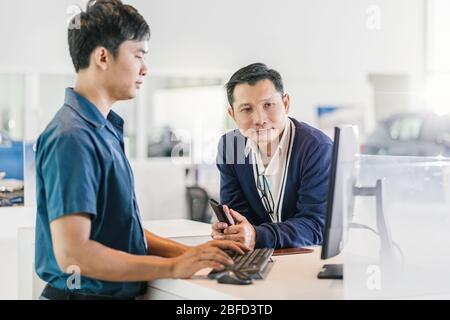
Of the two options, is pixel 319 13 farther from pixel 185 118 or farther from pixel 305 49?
pixel 185 118

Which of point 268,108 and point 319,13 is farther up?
point 319,13

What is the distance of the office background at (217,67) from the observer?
6.93 m

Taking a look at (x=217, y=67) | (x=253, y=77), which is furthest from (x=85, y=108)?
Result: (x=217, y=67)

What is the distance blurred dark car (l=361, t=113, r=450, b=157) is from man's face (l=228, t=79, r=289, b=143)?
6.02 meters

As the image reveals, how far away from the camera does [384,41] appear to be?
9.45 meters

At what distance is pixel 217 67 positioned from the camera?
8.20 meters

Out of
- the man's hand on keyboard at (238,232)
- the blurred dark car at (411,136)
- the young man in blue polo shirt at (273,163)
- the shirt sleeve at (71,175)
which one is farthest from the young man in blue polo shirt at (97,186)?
the blurred dark car at (411,136)

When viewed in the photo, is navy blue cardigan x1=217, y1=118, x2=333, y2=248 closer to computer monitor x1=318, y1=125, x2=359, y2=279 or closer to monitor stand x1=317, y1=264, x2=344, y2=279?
monitor stand x1=317, y1=264, x2=344, y2=279

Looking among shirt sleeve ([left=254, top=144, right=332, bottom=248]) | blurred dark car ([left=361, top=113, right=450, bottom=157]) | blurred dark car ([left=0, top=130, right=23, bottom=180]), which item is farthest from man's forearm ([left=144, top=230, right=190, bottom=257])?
blurred dark car ([left=361, top=113, right=450, bottom=157])

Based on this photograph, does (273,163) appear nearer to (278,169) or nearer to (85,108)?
(278,169)

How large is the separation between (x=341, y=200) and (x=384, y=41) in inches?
315

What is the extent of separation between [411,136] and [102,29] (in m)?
7.56
